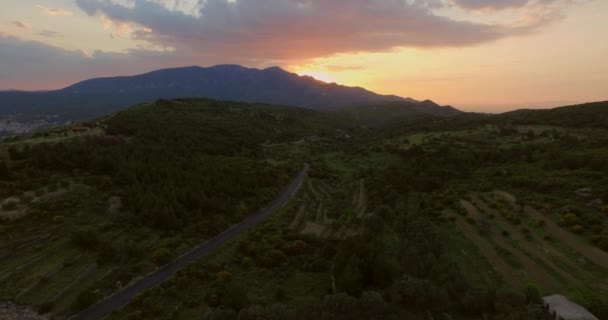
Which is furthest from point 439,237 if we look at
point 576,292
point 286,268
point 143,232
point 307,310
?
point 143,232

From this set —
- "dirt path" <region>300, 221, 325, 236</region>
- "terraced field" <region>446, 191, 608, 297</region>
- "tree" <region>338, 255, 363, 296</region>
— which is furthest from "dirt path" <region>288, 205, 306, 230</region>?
"terraced field" <region>446, 191, 608, 297</region>

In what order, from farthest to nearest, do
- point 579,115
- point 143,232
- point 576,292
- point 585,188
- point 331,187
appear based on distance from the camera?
point 579,115, point 331,187, point 143,232, point 585,188, point 576,292

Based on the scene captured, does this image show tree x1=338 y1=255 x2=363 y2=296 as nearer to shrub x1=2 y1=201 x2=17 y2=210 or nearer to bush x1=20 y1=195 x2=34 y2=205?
shrub x1=2 y1=201 x2=17 y2=210

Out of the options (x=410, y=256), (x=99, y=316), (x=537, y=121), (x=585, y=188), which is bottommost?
(x=99, y=316)

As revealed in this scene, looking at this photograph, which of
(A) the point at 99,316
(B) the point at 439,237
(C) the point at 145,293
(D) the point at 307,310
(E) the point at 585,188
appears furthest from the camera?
(E) the point at 585,188

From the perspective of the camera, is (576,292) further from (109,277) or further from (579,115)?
(579,115)

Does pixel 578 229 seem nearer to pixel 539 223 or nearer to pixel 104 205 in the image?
pixel 539 223
